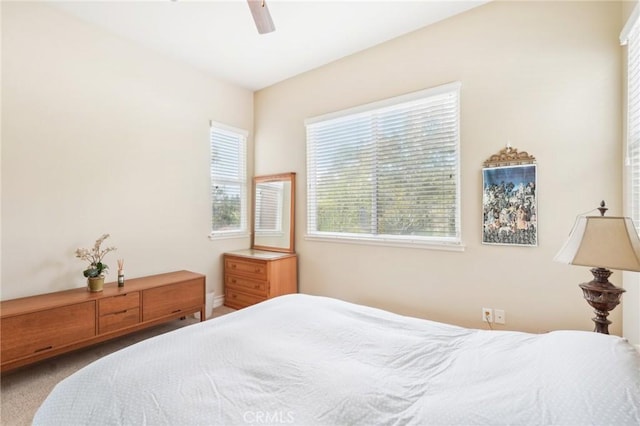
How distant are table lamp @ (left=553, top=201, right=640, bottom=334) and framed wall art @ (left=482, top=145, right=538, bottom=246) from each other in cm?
80

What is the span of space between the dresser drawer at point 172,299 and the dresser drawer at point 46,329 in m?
0.42

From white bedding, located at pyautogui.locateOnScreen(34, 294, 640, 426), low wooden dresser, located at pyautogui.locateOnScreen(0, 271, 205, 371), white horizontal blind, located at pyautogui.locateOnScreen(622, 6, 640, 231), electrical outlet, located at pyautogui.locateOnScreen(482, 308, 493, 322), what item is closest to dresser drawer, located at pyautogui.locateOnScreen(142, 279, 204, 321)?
low wooden dresser, located at pyautogui.locateOnScreen(0, 271, 205, 371)

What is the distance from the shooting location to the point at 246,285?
3539 mm

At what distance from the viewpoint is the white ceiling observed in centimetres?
247

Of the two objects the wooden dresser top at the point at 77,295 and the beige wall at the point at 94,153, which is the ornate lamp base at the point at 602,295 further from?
the beige wall at the point at 94,153

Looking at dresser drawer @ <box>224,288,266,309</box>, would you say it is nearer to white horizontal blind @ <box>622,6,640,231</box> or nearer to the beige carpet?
the beige carpet

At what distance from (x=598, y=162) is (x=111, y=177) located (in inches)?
160

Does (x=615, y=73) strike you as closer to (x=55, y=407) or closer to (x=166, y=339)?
(x=166, y=339)

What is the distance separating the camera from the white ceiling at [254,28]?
2475 millimetres

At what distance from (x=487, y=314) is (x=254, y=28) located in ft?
10.8

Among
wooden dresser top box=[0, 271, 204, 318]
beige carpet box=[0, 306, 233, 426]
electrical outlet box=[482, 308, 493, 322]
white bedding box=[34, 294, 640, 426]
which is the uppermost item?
white bedding box=[34, 294, 640, 426]

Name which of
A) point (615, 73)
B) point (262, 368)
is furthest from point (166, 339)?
point (615, 73)

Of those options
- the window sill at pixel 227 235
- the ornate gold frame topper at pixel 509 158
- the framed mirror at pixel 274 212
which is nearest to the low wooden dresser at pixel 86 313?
the window sill at pixel 227 235

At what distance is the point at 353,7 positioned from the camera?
250 cm
